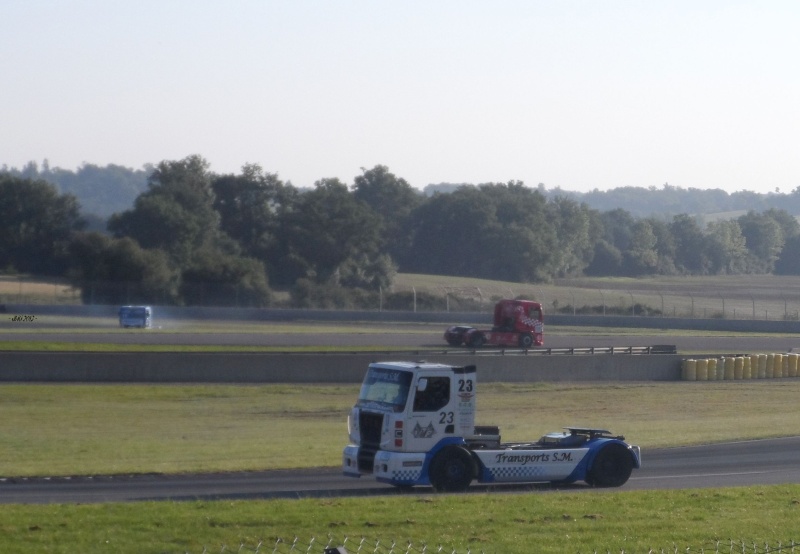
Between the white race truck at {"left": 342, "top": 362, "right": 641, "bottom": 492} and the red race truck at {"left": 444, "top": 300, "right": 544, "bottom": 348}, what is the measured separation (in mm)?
34364

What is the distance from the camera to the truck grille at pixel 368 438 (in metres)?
16.8

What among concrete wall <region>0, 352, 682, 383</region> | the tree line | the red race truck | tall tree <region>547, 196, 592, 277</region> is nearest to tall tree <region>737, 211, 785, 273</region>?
the tree line

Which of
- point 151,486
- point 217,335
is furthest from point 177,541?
point 217,335

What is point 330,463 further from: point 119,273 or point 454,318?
point 119,273

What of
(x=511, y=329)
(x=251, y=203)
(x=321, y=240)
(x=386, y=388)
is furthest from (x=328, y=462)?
(x=251, y=203)

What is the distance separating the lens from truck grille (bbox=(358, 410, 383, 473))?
1678cm

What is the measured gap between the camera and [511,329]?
52.9m

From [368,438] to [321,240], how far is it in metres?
80.6

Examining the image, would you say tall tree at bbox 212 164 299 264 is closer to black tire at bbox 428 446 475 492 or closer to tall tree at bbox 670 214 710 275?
tall tree at bbox 670 214 710 275

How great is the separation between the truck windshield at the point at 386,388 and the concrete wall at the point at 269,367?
20.7m

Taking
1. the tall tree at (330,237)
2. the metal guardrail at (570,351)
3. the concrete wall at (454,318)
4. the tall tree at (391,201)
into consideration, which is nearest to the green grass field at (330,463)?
the metal guardrail at (570,351)

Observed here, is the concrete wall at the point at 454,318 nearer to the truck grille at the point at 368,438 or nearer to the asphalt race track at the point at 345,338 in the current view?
the asphalt race track at the point at 345,338

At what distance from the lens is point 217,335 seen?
5472 cm

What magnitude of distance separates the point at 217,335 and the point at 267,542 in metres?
44.6
